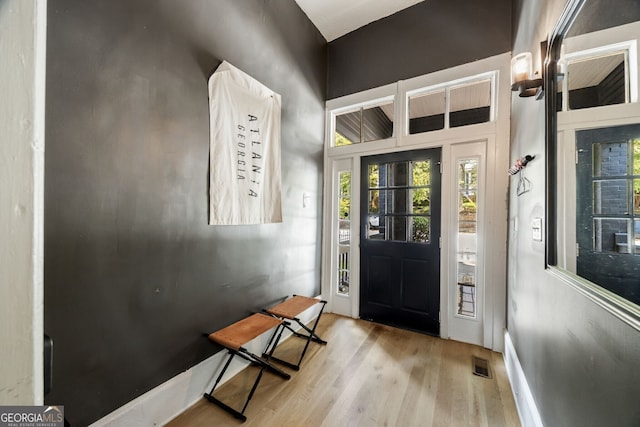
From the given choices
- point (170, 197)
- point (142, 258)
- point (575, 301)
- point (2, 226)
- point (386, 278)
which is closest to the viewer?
point (2, 226)

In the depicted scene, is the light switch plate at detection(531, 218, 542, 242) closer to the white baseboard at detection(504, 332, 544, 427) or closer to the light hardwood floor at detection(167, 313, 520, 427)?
the white baseboard at detection(504, 332, 544, 427)

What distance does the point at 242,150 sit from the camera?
2.02 metres

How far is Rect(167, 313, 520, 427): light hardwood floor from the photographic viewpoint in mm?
1548

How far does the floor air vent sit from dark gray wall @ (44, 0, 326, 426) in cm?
193

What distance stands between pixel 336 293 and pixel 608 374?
8.40 ft

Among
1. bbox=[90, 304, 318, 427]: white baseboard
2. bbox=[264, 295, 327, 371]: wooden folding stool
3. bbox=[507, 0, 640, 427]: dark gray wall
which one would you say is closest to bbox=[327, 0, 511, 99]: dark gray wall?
bbox=[507, 0, 640, 427]: dark gray wall

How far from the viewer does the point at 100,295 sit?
1266 mm

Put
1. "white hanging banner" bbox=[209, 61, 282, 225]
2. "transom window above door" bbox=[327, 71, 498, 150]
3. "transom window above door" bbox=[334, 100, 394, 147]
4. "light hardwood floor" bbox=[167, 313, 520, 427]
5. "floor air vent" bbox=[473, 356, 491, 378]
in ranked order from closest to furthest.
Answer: "light hardwood floor" bbox=[167, 313, 520, 427], "white hanging banner" bbox=[209, 61, 282, 225], "floor air vent" bbox=[473, 356, 491, 378], "transom window above door" bbox=[327, 71, 498, 150], "transom window above door" bbox=[334, 100, 394, 147]

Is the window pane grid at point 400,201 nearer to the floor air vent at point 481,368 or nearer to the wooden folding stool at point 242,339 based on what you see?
the floor air vent at point 481,368

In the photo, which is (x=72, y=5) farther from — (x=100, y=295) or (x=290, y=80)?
(x=290, y=80)

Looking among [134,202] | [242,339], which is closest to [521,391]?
[242,339]

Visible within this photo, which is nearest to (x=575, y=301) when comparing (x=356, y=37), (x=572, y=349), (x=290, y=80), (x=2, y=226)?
(x=572, y=349)

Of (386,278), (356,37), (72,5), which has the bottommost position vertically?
(386,278)

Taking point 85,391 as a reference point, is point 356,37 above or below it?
above
